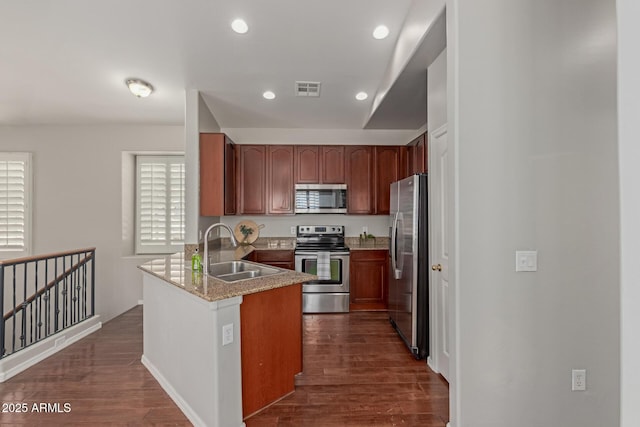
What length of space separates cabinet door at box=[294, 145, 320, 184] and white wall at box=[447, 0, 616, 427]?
3.03 meters

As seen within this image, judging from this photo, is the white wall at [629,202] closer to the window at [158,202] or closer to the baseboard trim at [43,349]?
the baseboard trim at [43,349]

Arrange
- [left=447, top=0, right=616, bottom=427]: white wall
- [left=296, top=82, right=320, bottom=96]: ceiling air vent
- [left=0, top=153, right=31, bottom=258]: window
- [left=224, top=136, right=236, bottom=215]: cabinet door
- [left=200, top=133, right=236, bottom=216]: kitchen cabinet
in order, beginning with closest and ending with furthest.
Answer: [left=447, top=0, right=616, bottom=427]: white wall
[left=296, top=82, right=320, bottom=96]: ceiling air vent
[left=200, top=133, right=236, bottom=216]: kitchen cabinet
[left=224, top=136, right=236, bottom=215]: cabinet door
[left=0, top=153, right=31, bottom=258]: window

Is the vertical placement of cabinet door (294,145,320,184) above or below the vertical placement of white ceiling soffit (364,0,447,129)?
below

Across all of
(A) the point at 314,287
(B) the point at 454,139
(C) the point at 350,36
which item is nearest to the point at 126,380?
(A) the point at 314,287

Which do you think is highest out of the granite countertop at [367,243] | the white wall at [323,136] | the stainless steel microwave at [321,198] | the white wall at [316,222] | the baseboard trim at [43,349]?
the white wall at [323,136]

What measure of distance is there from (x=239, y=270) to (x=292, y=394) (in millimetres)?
1137

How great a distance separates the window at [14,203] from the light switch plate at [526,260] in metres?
6.21

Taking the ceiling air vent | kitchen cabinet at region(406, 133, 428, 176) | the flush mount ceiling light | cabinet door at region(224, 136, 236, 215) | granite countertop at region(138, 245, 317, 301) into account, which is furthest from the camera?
cabinet door at region(224, 136, 236, 215)

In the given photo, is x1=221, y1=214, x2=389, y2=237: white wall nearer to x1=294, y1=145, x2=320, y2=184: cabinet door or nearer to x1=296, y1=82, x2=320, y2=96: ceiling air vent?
x1=294, y1=145, x2=320, y2=184: cabinet door

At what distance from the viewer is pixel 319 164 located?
4.56 m

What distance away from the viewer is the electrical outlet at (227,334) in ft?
5.66

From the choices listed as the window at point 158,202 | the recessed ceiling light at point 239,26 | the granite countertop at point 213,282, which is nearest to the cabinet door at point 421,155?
the granite countertop at point 213,282

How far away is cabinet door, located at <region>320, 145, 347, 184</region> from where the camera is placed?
15.0ft

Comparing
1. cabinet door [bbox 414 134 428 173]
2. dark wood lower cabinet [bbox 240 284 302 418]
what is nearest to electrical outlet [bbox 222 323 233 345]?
dark wood lower cabinet [bbox 240 284 302 418]
